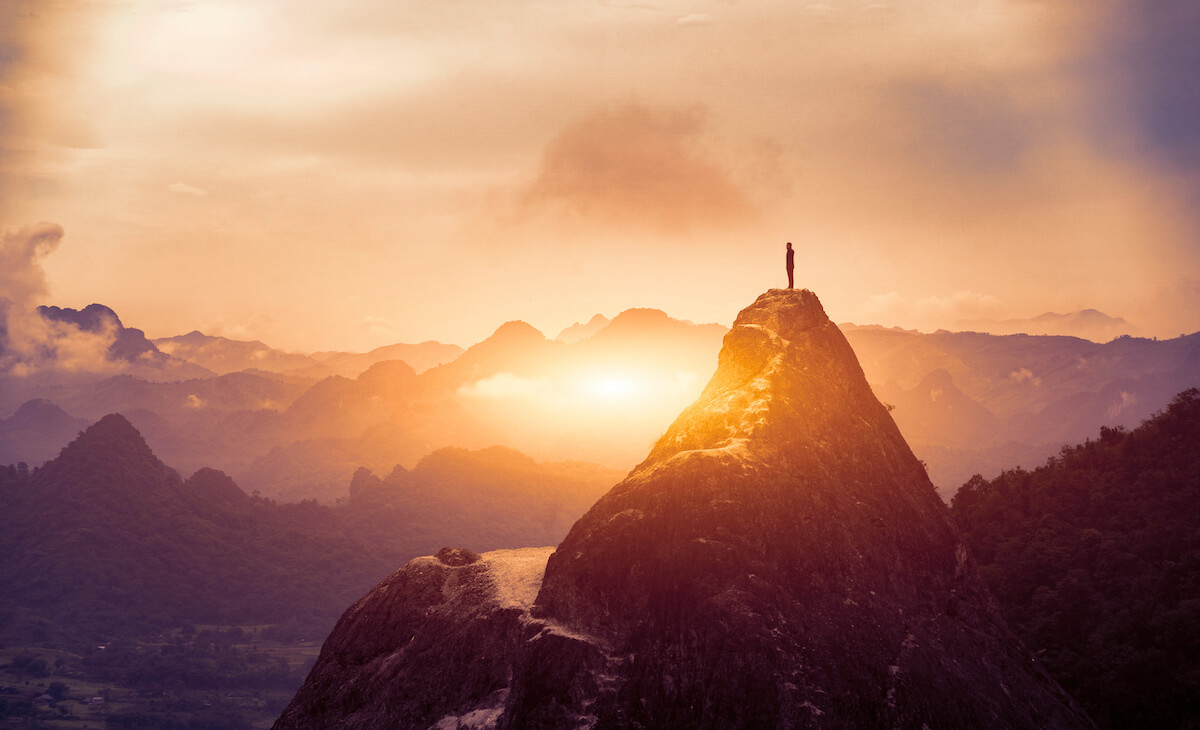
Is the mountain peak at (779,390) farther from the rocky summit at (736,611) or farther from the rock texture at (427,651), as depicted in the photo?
the rock texture at (427,651)

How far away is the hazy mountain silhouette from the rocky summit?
942 inches

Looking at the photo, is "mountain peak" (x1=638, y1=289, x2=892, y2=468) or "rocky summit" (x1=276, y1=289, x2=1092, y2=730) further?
"mountain peak" (x1=638, y1=289, x2=892, y2=468)

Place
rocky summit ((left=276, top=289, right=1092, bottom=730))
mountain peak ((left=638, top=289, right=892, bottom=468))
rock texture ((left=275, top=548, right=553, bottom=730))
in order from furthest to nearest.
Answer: mountain peak ((left=638, top=289, right=892, bottom=468)) → rock texture ((left=275, top=548, right=553, bottom=730)) → rocky summit ((left=276, top=289, right=1092, bottom=730))

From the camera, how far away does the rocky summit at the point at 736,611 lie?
128 ft

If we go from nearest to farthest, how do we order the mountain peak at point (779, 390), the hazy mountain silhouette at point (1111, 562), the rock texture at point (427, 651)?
1. the rock texture at point (427, 651)
2. the mountain peak at point (779, 390)
3. the hazy mountain silhouette at point (1111, 562)

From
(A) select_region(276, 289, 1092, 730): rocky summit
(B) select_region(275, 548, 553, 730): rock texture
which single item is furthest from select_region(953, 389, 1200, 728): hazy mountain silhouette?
(B) select_region(275, 548, 553, 730): rock texture

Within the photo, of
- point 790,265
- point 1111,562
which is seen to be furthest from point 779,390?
point 1111,562

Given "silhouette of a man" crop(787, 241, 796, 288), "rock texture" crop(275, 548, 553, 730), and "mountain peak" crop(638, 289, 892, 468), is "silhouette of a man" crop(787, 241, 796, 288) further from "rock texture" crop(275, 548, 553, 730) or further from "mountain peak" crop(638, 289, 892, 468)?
"rock texture" crop(275, 548, 553, 730)

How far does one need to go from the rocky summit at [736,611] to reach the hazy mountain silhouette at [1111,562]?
23.9 metres

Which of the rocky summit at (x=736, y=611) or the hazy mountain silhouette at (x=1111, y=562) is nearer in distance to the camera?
the rocky summit at (x=736, y=611)

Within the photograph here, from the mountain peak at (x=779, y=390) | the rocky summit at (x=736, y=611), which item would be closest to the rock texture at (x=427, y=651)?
the rocky summit at (x=736, y=611)

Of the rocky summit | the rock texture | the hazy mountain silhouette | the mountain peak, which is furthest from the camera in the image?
the hazy mountain silhouette

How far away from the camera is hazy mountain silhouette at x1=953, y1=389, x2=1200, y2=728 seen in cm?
6216

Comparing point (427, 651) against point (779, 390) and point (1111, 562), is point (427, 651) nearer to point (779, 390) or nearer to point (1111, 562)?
point (779, 390)
